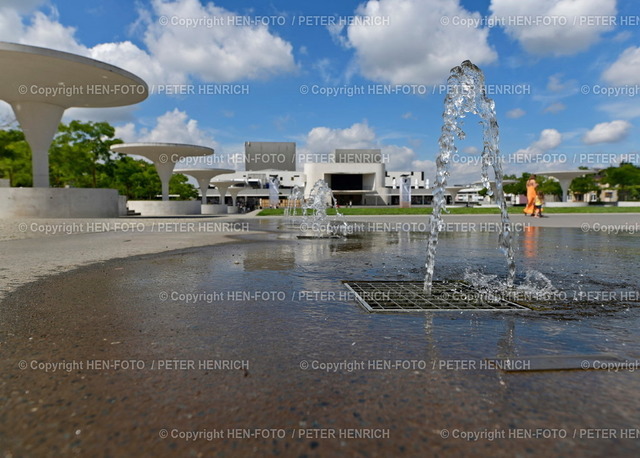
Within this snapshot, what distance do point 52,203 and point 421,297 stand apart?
78.0 ft

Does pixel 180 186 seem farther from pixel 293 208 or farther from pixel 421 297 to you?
pixel 421 297

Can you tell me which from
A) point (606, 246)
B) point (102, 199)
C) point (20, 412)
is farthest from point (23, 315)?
point (102, 199)

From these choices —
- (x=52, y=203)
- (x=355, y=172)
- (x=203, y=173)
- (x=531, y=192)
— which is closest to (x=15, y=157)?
(x=203, y=173)

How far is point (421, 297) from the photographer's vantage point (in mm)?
4566

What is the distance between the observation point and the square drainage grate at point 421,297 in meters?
4.05

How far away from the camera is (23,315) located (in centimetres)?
383

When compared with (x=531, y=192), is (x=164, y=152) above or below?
above

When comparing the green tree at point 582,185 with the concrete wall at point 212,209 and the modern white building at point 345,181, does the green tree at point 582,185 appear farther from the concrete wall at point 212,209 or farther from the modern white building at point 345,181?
the concrete wall at point 212,209

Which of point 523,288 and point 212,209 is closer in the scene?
point 523,288

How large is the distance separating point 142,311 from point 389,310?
2402 mm

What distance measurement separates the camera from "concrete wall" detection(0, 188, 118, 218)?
2155 cm

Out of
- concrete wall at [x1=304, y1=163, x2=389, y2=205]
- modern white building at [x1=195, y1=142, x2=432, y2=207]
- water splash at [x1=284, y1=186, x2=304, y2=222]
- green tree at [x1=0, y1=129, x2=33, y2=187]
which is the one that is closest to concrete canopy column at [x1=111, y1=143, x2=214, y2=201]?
water splash at [x1=284, y1=186, x2=304, y2=222]

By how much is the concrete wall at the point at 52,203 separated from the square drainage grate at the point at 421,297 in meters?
22.6

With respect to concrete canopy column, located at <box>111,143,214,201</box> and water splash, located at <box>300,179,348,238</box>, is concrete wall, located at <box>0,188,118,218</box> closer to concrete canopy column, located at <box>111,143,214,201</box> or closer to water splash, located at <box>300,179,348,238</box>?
concrete canopy column, located at <box>111,143,214,201</box>
